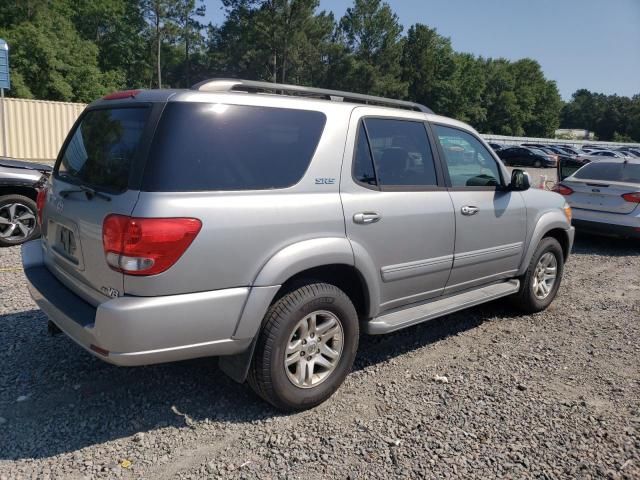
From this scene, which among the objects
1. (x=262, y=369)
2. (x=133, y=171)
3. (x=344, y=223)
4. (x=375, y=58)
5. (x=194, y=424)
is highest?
(x=375, y=58)

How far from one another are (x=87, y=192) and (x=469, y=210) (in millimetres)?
2726

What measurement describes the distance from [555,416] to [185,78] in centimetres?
6473

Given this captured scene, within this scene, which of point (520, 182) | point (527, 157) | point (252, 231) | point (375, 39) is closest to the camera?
point (252, 231)

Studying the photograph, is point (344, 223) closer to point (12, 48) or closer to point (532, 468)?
point (532, 468)

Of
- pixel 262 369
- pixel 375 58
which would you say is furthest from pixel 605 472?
pixel 375 58

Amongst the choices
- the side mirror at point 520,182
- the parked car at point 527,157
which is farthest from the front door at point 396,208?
the parked car at point 527,157

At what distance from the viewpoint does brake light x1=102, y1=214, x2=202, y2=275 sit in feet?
8.33

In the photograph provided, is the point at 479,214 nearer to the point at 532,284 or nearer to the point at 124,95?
the point at 532,284

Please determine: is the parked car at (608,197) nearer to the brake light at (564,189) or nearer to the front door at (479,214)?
the brake light at (564,189)

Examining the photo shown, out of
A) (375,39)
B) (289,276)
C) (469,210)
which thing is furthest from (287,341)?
(375,39)

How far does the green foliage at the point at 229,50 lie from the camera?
37.7 metres

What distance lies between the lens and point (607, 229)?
8.37 metres

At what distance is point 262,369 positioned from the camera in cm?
297

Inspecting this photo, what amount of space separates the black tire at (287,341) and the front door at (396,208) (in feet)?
0.98
